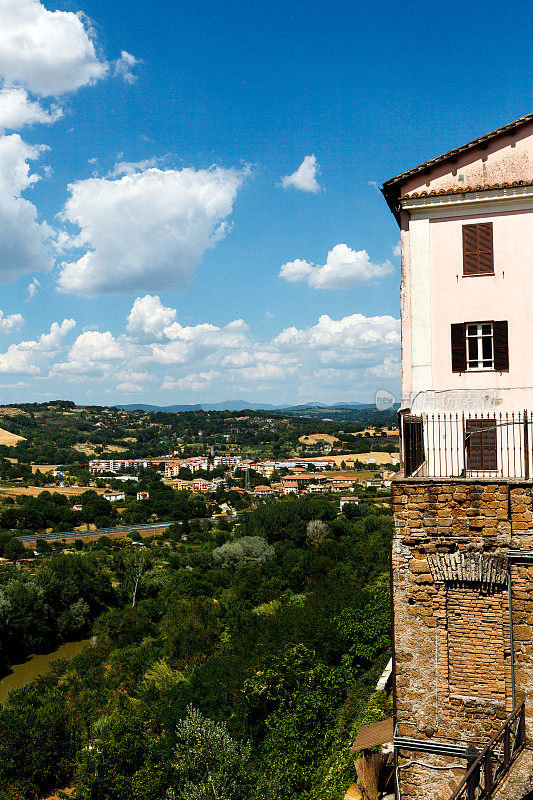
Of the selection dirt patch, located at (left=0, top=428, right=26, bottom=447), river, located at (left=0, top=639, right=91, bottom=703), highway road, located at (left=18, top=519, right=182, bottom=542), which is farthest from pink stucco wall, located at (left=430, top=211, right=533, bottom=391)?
dirt patch, located at (left=0, top=428, right=26, bottom=447)

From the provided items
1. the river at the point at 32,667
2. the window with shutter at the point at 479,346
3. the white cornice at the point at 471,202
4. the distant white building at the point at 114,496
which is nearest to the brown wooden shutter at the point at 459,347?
the window with shutter at the point at 479,346

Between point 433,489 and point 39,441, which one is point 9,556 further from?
point 39,441

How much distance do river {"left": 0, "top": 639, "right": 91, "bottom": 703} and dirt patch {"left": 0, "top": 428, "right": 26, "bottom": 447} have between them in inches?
5869

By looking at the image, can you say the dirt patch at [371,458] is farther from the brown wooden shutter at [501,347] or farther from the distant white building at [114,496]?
the brown wooden shutter at [501,347]

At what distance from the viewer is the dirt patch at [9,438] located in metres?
184

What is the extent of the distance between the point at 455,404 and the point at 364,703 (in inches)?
514

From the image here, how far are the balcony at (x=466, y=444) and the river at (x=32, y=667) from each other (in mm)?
36658

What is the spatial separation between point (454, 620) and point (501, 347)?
15.9ft

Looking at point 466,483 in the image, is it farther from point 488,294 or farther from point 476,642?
point 488,294

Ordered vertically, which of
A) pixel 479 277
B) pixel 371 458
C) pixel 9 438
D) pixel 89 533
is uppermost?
pixel 479 277

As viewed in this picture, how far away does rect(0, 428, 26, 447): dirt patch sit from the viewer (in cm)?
18414

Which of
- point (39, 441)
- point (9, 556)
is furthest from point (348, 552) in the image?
point (39, 441)

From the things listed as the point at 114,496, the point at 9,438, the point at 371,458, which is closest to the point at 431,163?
the point at 114,496

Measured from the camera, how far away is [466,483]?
27.3 feet
